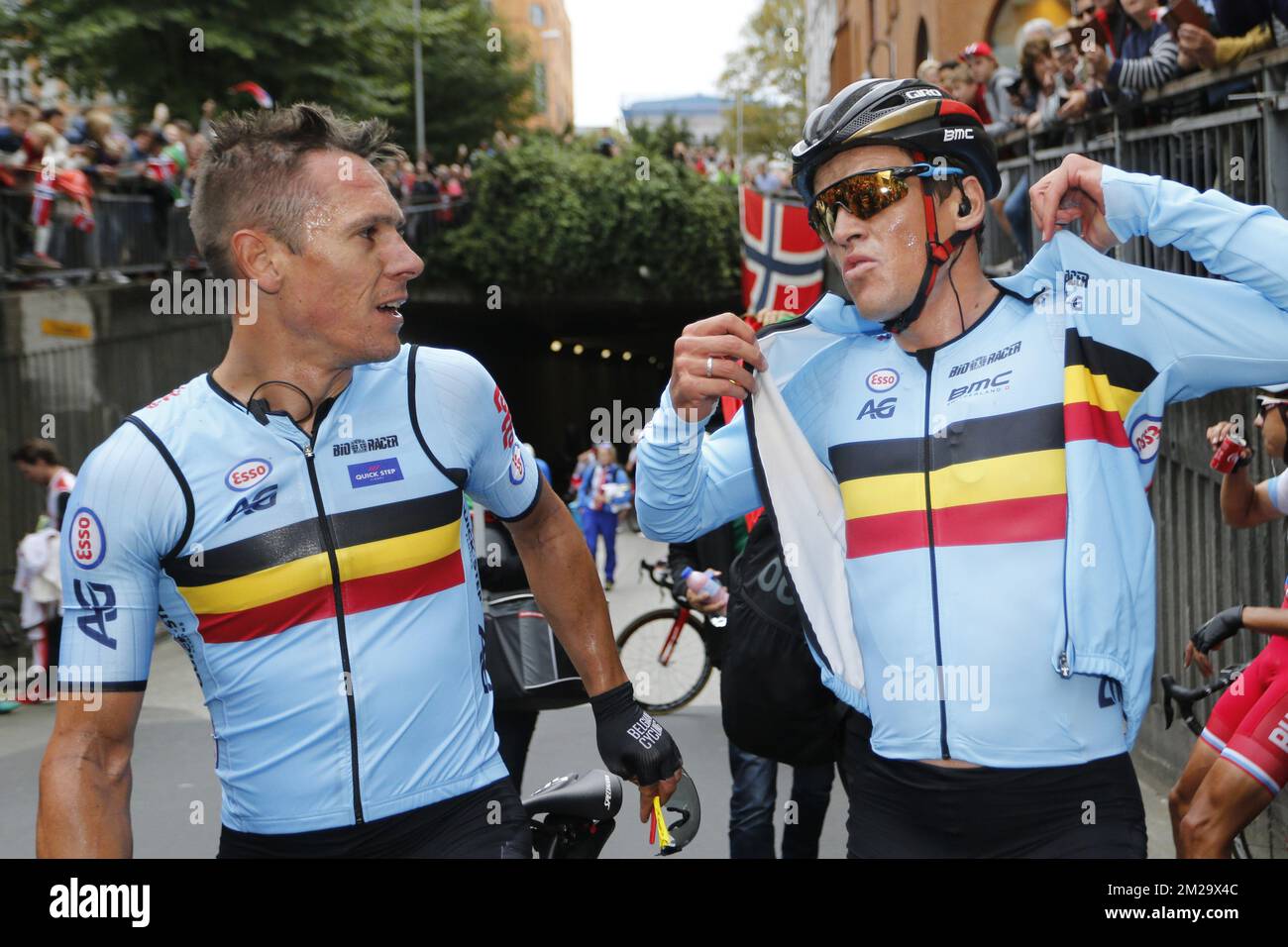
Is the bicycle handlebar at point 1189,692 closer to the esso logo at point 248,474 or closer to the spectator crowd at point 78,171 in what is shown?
the esso logo at point 248,474

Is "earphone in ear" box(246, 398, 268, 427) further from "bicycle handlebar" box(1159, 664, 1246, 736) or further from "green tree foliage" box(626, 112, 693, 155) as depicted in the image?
"green tree foliage" box(626, 112, 693, 155)

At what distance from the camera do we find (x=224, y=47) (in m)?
25.4

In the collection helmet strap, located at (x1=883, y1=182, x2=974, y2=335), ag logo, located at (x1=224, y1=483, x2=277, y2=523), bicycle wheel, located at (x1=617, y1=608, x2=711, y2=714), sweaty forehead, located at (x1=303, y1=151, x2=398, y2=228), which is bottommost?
bicycle wheel, located at (x1=617, y1=608, x2=711, y2=714)

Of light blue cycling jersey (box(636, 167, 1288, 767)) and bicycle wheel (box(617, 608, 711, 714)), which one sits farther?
bicycle wheel (box(617, 608, 711, 714))

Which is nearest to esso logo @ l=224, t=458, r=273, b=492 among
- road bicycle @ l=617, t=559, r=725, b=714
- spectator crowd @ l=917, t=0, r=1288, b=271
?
spectator crowd @ l=917, t=0, r=1288, b=271

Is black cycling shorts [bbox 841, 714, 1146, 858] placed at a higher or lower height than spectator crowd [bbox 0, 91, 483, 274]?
lower

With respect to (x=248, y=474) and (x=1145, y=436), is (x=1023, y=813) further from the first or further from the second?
(x=248, y=474)

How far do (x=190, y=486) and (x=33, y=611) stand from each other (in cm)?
989

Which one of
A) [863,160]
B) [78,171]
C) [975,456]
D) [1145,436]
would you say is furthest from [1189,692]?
[78,171]

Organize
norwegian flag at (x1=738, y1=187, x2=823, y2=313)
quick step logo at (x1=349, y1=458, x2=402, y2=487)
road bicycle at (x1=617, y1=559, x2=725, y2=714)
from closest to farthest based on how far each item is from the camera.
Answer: quick step logo at (x1=349, y1=458, x2=402, y2=487), road bicycle at (x1=617, y1=559, x2=725, y2=714), norwegian flag at (x1=738, y1=187, x2=823, y2=313)

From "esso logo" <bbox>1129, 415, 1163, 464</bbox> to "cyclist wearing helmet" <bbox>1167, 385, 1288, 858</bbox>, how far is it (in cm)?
200

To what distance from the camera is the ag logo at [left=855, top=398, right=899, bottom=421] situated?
3.01m

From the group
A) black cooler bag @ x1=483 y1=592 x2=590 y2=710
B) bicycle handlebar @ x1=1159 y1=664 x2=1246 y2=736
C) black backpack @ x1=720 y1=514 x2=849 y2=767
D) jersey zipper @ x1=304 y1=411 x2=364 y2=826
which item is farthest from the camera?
bicycle handlebar @ x1=1159 y1=664 x2=1246 y2=736
